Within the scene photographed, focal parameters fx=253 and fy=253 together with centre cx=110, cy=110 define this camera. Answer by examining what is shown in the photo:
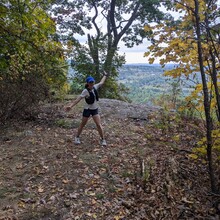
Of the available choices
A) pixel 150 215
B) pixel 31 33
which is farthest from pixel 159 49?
pixel 150 215

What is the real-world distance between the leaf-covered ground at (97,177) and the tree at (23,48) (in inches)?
33.7

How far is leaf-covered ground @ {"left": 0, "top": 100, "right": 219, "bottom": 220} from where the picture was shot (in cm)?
404

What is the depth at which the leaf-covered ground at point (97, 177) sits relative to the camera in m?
4.04

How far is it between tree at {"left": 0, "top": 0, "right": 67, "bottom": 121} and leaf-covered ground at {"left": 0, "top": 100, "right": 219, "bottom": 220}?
86 cm

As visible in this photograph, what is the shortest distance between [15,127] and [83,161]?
2690 mm

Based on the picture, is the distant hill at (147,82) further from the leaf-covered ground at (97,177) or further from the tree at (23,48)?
the tree at (23,48)

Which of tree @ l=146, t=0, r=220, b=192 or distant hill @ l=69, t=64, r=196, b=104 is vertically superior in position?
tree @ l=146, t=0, r=220, b=192

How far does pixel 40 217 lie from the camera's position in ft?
12.3

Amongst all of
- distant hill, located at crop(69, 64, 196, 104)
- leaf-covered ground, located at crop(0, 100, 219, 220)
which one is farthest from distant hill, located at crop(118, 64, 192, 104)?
leaf-covered ground, located at crop(0, 100, 219, 220)

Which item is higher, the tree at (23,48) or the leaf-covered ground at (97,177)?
the tree at (23,48)

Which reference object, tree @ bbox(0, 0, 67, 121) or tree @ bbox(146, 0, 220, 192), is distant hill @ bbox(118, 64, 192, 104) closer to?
tree @ bbox(146, 0, 220, 192)

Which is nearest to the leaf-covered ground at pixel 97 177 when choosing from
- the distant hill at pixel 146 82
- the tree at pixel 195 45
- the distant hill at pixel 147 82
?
the tree at pixel 195 45

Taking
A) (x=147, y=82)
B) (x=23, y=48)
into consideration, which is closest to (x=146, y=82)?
(x=147, y=82)

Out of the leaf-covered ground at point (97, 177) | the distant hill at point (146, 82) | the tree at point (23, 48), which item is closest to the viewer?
the leaf-covered ground at point (97, 177)
